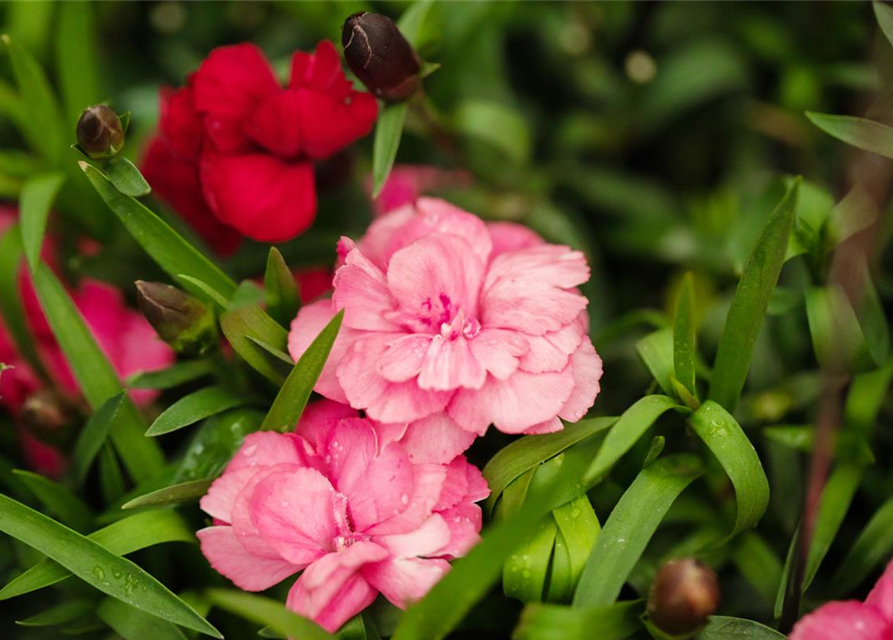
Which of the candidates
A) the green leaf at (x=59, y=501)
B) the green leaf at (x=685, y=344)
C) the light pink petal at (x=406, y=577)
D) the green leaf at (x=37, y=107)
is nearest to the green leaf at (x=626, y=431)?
the green leaf at (x=685, y=344)

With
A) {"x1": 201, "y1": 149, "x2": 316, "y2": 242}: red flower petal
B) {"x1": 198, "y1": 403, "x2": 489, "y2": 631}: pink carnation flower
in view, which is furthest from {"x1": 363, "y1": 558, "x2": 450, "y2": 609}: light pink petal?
{"x1": 201, "y1": 149, "x2": 316, "y2": 242}: red flower petal

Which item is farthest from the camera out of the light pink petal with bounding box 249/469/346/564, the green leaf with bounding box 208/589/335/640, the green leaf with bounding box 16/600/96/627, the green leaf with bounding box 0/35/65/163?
the green leaf with bounding box 0/35/65/163

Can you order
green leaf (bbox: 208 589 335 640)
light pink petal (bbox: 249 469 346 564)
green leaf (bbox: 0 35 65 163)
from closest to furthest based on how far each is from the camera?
green leaf (bbox: 208 589 335 640) → light pink petal (bbox: 249 469 346 564) → green leaf (bbox: 0 35 65 163)

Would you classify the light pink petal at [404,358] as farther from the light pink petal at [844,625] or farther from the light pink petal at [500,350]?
the light pink petal at [844,625]

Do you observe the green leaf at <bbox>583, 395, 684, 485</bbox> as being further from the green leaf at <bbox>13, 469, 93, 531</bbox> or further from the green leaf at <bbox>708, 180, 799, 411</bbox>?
the green leaf at <bbox>13, 469, 93, 531</bbox>

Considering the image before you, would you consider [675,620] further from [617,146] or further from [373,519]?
[617,146]

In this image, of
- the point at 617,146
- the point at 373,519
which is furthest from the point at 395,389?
the point at 617,146

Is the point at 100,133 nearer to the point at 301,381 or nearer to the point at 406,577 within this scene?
the point at 301,381
